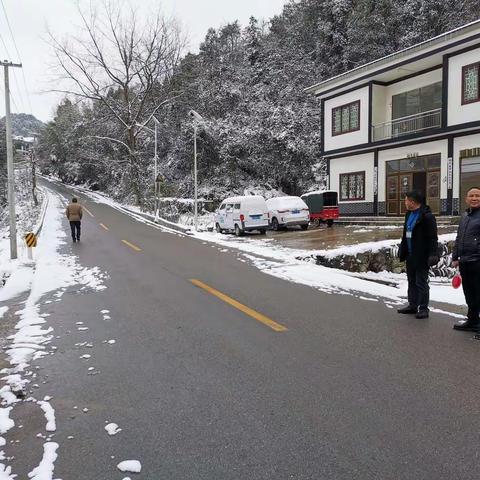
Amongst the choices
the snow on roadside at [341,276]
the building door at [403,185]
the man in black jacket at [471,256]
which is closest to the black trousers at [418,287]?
the man in black jacket at [471,256]

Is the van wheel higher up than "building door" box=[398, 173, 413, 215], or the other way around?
"building door" box=[398, 173, 413, 215]

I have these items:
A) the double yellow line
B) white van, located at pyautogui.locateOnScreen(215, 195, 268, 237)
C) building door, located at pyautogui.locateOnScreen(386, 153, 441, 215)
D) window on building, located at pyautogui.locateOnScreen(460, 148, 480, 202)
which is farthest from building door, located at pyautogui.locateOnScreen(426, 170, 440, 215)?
the double yellow line

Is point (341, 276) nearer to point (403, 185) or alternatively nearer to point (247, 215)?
point (247, 215)

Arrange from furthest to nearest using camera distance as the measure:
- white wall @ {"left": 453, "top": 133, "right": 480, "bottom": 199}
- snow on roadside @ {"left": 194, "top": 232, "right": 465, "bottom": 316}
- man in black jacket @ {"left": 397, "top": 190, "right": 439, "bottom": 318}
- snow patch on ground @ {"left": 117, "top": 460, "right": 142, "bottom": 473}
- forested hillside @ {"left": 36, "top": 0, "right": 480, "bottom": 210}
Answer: forested hillside @ {"left": 36, "top": 0, "right": 480, "bottom": 210}, white wall @ {"left": 453, "top": 133, "right": 480, "bottom": 199}, snow on roadside @ {"left": 194, "top": 232, "right": 465, "bottom": 316}, man in black jacket @ {"left": 397, "top": 190, "right": 439, "bottom": 318}, snow patch on ground @ {"left": 117, "top": 460, "right": 142, "bottom": 473}

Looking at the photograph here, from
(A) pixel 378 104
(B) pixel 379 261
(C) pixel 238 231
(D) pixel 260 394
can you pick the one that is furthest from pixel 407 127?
(D) pixel 260 394

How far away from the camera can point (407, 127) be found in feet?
79.7

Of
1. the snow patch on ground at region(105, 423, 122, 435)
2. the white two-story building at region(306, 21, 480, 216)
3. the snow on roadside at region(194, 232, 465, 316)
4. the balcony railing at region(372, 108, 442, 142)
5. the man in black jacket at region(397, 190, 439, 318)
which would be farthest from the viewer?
the balcony railing at region(372, 108, 442, 142)

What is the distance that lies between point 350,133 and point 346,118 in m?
1.01

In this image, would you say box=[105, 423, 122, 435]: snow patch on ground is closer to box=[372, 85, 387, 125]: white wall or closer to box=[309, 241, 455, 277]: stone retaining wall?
box=[309, 241, 455, 277]: stone retaining wall

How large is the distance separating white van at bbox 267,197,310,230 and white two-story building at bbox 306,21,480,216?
4785 mm

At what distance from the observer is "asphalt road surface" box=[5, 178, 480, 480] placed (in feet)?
10.0

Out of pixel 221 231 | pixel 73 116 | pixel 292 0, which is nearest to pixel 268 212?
pixel 221 231

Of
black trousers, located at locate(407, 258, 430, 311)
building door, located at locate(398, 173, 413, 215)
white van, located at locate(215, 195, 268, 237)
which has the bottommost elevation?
black trousers, located at locate(407, 258, 430, 311)

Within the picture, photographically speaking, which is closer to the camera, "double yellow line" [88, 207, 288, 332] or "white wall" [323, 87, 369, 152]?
"double yellow line" [88, 207, 288, 332]
